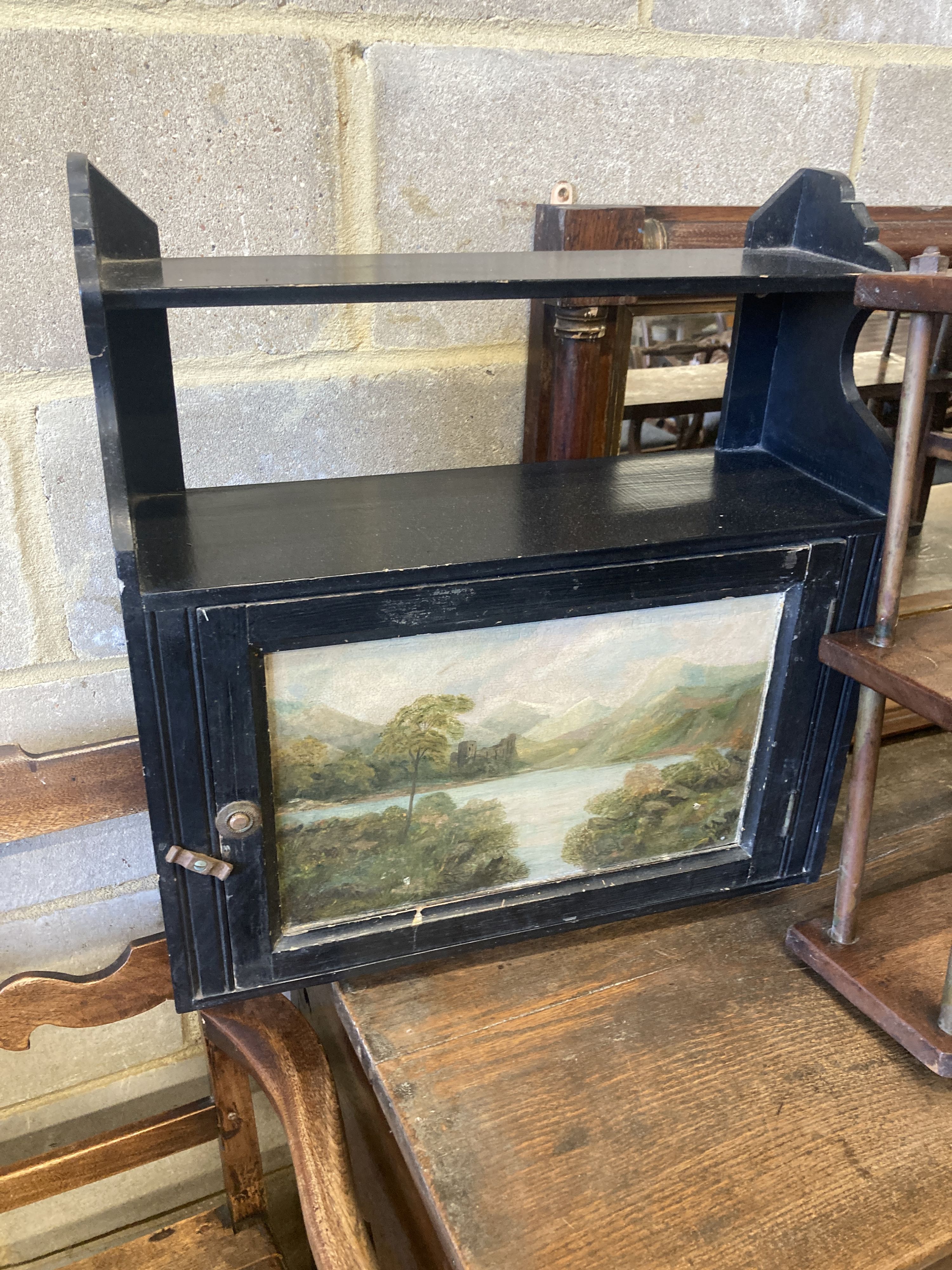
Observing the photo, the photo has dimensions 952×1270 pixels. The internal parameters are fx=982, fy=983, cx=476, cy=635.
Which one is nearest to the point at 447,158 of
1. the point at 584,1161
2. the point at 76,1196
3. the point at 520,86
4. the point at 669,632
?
the point at 520,86

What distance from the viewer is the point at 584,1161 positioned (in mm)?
629

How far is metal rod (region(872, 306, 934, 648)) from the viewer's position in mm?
614

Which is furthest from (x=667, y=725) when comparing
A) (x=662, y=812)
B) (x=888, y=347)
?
(x=888, y=347)

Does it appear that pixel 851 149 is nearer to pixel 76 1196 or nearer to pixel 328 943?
pixel 328 943

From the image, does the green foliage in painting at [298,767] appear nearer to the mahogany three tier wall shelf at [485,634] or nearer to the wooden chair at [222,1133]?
the mahogany three tier wall shelf at [485,634]

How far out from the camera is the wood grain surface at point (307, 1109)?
0.68 meters

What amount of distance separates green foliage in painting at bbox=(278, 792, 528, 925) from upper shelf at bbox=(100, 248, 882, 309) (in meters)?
0.33

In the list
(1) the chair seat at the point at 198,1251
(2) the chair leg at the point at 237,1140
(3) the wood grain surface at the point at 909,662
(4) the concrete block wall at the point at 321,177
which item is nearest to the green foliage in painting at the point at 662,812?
(3) the wood grain surface at the point at 909,662

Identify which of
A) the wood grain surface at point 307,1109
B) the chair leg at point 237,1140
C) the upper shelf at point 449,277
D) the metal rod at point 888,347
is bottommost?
the chair leg at point 237,1140

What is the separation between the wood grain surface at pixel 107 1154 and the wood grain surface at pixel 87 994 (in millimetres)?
186

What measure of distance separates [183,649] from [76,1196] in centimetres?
108

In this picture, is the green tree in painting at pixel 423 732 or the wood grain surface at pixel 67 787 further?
the wood grain surface at pixel 67 787

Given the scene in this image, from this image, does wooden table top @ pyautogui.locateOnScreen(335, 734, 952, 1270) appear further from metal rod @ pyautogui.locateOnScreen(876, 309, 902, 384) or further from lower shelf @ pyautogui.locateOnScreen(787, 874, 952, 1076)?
metal rod @ pyautogui.locateOnScreen(876, 309, 902, 384)

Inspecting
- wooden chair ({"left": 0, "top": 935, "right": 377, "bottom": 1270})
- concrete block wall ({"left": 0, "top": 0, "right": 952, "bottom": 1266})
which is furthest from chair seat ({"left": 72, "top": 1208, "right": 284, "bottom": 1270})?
concrete block wall ({"left": 0, "top": 0, "right": 952, "bottom": 1266})
